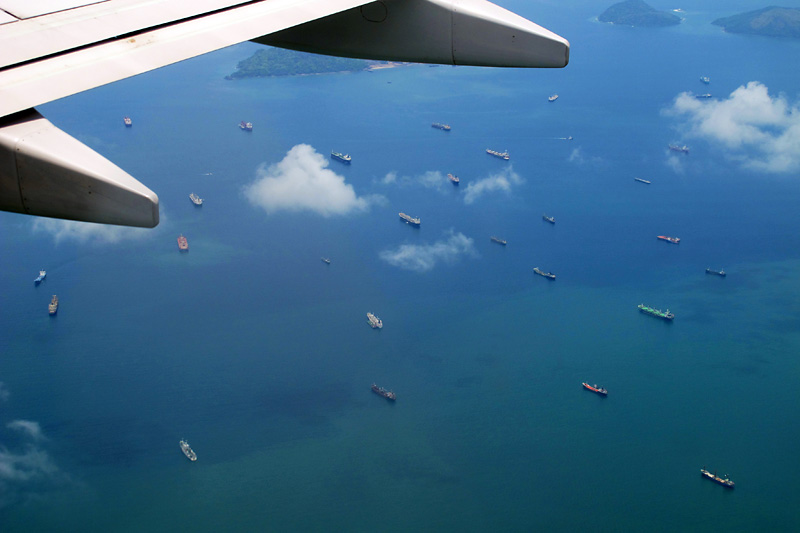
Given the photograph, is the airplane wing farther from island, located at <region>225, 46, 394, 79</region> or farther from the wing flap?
island, located at <region>225, 46, 394, 79</region>

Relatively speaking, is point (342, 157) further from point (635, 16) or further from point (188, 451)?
point (635, 16)

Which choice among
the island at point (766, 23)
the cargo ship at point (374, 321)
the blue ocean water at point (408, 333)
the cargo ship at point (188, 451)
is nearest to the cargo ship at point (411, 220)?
the blue ocean water at point (408, 333)

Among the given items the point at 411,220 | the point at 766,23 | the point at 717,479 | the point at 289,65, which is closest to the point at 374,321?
the point at 411,220

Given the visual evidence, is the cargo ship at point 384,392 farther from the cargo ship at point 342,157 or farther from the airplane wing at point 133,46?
the airplane wing at point 133,46

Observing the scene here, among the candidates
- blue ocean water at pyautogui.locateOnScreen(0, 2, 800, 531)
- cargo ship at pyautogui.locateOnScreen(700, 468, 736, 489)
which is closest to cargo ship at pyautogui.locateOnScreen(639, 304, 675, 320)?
blue ocean water at pyautogui.locateOnScreen(0, 2, 800, 531)

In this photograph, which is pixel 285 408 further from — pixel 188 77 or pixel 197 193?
pixel 188 77
